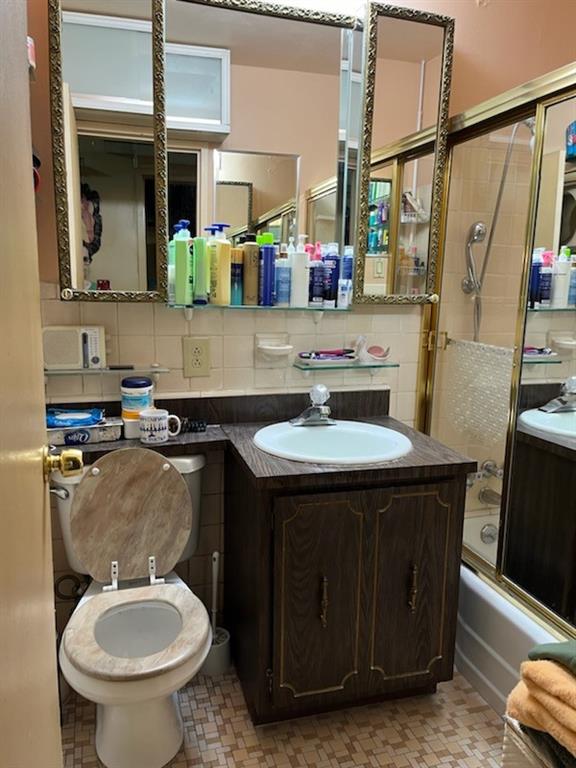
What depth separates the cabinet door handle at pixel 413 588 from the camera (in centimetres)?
167

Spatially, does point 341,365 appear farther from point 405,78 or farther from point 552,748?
point 552,748

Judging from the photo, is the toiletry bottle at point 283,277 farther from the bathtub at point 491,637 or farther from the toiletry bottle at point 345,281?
the bathtub at point 491,637

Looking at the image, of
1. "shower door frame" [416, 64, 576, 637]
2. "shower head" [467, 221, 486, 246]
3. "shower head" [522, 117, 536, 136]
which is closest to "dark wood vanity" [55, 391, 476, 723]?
"shower door frame" [416, 64, 576, 637]

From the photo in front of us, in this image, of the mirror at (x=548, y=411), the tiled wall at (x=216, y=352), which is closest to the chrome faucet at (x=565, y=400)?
the mirror at (x=548, y=411)

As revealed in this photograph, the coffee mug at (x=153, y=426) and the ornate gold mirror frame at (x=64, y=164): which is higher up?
the ornate gold mirror frame at (x=64, y=164)

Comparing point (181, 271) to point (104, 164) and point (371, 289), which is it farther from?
point (371, 289)

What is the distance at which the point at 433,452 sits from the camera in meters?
1.73

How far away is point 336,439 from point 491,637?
799 millimetres

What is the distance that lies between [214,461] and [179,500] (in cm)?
31

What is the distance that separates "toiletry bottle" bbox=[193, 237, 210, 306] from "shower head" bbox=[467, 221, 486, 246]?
1007mm

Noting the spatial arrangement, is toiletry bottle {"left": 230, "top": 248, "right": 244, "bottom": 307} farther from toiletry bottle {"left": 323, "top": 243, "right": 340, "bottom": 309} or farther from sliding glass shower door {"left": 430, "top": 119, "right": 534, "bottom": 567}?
sliding glass shower door {"left": 430, "top": 119, "right": 534, "bottom": 567}

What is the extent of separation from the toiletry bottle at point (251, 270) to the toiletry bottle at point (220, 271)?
0.07 m

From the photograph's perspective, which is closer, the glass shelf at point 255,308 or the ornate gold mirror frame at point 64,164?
the ornate gold mirror frame at point 64,164

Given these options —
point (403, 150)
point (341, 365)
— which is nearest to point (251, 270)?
point (341, 365)
